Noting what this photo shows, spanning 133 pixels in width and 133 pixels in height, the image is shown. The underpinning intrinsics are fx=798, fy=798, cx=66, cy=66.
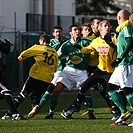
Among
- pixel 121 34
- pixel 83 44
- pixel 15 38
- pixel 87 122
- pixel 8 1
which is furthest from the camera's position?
pixel 8 1

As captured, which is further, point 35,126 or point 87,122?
point 87,122

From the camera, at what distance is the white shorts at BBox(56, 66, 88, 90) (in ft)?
55.7

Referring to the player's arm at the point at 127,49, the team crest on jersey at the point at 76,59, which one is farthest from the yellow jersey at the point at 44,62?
the player's arm at the point at 127,49

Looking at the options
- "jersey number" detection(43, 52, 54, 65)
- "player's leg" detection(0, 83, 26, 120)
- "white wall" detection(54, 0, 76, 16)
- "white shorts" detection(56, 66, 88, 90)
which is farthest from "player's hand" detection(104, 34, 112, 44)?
"white wall" detection(54, 0, 76, 16)

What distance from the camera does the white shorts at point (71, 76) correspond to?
16984 mm

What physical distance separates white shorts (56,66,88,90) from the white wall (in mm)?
22811

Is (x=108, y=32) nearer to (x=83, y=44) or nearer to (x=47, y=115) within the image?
(x=83, y=44)

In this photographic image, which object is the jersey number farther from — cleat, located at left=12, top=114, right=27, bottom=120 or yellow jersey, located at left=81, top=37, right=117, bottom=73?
cleat, located at left=12, top=114, right=27, bottom=120

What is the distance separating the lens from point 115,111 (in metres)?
16.6

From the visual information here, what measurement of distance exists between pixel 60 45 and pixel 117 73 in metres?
2.75

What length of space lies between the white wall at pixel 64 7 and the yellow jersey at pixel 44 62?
22950 mm

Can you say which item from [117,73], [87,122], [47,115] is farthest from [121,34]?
[47,115]

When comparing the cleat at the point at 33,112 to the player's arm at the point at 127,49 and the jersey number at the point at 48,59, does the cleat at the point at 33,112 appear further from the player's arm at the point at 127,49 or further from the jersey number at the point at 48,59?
the player's arm at the point at 127,49

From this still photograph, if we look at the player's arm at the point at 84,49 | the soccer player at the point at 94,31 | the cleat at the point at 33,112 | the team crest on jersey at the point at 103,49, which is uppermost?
the soccer player at the point at 94,31
